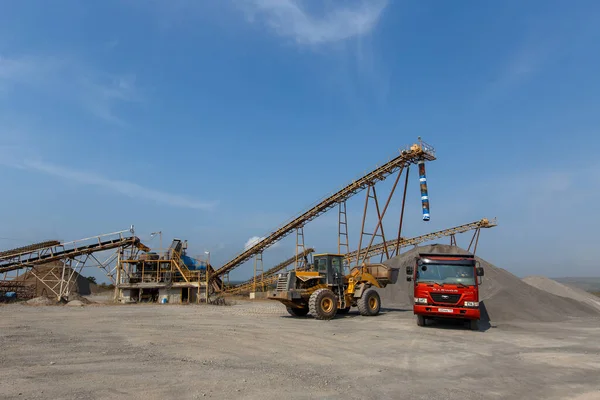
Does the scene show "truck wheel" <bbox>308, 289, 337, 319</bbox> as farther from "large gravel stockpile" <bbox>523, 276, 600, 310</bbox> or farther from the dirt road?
"large gravel stockpile" <bbox>523, 276, 600, 310</bbox>

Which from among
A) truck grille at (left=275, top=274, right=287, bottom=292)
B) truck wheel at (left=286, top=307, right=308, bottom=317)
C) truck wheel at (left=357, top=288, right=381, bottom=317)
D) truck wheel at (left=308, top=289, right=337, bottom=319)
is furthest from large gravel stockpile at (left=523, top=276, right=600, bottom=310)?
truck grille at (left=275, top=274, right=287, bottom=292)

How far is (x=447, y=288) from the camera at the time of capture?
13883mm

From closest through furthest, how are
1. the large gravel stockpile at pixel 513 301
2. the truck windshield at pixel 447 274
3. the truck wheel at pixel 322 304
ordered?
1. the truck windshield at pixel 447 274
2. the truck wheel at pixel 322 304
3. the large gravel stockpile at pixel 513 301

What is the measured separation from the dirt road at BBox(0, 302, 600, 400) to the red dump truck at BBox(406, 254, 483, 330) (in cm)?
76

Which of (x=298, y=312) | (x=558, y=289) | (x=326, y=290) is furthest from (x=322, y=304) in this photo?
(x=558, y=289)

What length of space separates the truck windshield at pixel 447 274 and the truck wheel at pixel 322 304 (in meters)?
4.21

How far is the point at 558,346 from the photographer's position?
1073cm

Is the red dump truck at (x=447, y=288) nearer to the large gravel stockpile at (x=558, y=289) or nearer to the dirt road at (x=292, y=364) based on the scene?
the dirt road at (x=292, y=364)

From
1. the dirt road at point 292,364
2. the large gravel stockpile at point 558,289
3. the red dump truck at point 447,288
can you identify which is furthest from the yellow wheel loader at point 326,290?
the large gravel stockpile at point 558,289

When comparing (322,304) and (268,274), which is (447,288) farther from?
(268,274)

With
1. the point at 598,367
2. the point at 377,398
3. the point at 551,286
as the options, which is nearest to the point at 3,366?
the point at 377,398

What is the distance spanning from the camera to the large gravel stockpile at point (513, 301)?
17.7 meters

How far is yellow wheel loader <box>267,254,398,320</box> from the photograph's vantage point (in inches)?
676

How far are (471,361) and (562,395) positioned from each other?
2514 mm
